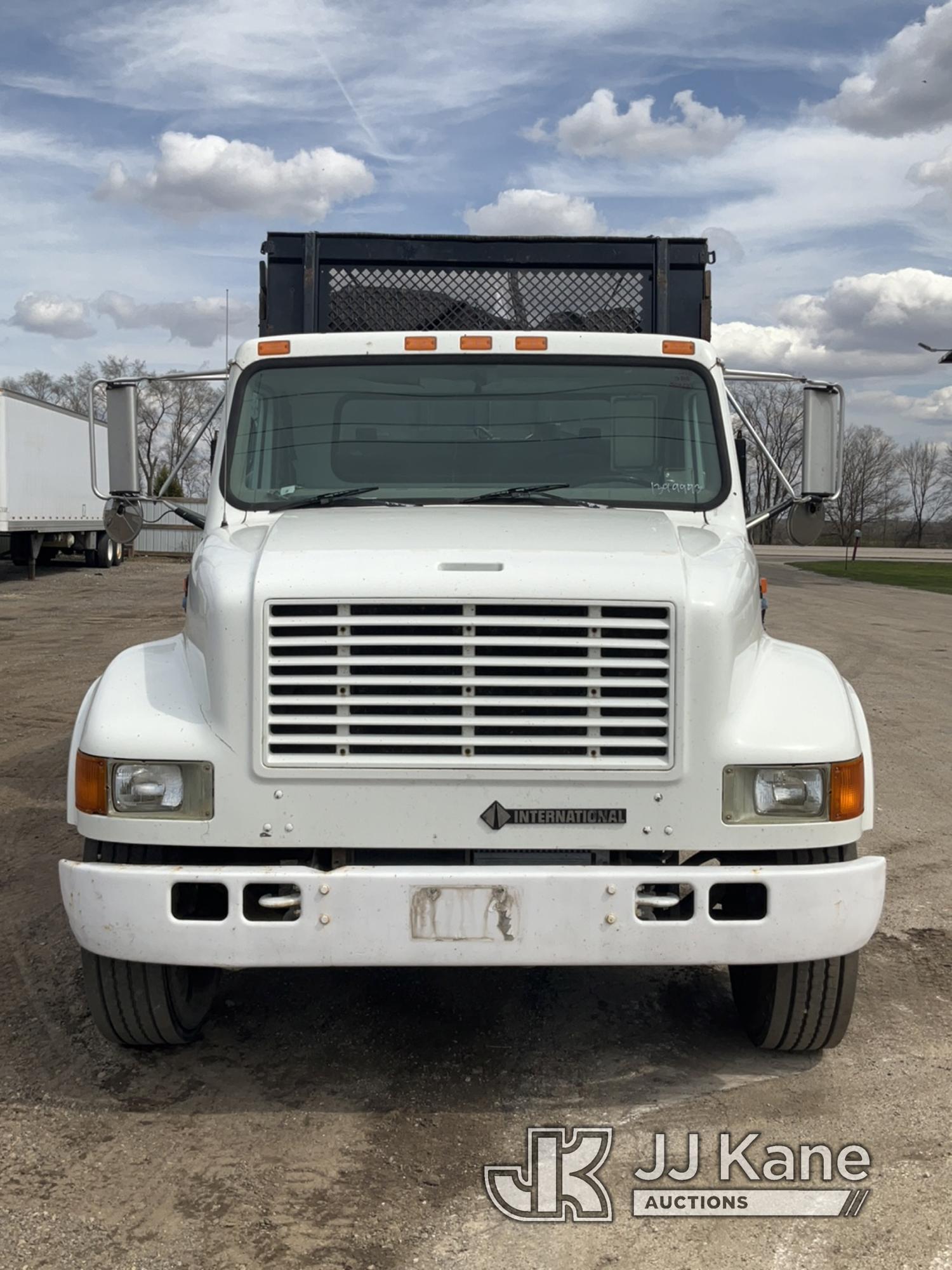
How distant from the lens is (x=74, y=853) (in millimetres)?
6520

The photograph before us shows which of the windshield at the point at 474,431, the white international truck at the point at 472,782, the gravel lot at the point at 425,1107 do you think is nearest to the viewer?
the gravel lot at the point at 425,1107

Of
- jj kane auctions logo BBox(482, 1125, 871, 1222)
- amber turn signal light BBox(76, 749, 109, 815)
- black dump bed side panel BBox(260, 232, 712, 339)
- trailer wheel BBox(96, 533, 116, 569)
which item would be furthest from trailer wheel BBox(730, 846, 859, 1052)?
trailer wheel BBox(96, 533, 116, 569)

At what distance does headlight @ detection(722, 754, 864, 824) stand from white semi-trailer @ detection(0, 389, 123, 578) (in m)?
20.2

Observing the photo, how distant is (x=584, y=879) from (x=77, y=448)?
27.5 m

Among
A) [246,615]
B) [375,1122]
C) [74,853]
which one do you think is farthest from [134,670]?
[74,853]

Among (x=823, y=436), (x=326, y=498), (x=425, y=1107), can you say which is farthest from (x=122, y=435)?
(x=425, y=1107)

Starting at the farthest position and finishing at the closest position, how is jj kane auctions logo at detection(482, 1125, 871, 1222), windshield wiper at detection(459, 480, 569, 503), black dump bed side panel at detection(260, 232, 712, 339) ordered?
1. black dump bed side panel at detection(260, 232, 712, 339)
2. windshield wiper at detection(459, 480, 569, 503)
3. jj kane auctions logo at detection(482, 1125, 871, 1222)

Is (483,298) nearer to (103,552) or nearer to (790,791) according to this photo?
(790,791)

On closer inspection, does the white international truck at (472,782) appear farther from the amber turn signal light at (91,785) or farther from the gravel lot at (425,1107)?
the gravel lot at (425,1107)

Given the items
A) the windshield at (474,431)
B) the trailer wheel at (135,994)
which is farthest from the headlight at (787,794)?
the trailer wheel at (135,994)

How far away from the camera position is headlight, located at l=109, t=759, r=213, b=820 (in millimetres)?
3805

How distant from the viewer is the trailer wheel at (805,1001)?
4.01 m

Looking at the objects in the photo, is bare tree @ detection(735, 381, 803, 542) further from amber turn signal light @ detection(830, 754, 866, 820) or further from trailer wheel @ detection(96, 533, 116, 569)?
trailer wheel @ detection(96, 533, 116, 569)

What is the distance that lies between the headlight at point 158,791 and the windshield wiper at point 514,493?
60.7 inches
